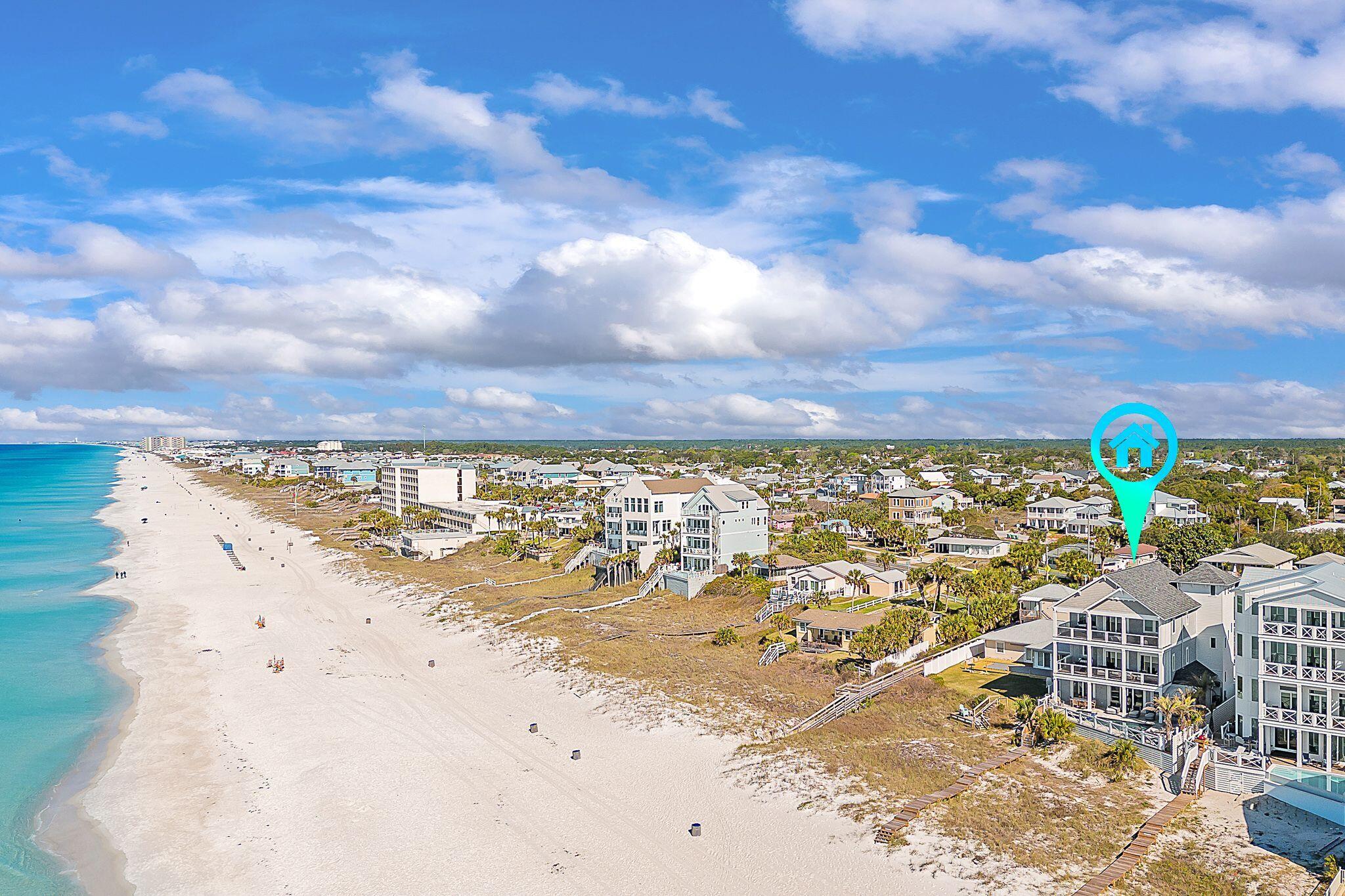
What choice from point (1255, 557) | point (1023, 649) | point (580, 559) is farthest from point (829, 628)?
point (580, 559)

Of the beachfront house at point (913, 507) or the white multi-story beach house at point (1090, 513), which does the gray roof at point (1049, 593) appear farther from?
the beachfront house at point (913, 507)

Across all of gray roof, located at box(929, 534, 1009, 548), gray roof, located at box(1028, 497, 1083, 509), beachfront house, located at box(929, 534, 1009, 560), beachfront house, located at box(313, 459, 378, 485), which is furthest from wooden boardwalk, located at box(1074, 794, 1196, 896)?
beachfront house, located at box(313, 459, 378, 485)

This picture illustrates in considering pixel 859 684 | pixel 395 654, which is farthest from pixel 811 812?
pixel 395 654

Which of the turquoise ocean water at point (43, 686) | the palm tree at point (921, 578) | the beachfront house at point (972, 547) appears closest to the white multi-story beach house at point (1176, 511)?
the beachfront house at point (972, 547)

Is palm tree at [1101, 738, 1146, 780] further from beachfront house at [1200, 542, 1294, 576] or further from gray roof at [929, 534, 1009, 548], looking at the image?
gray roof at [929, 534, 1009, 548]

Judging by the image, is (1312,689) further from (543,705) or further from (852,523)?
(852,523)

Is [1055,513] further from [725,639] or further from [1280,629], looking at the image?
[1280,629]
